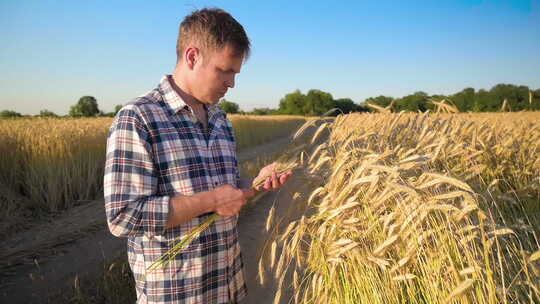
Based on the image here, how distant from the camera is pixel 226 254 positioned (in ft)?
4.58

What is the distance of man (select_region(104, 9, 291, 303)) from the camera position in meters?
1.12

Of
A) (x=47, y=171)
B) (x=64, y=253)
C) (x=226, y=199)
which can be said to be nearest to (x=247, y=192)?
(x=226, y=199)

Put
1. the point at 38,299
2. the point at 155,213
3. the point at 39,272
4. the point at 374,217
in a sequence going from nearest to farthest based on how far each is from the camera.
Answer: the point at 155,213, the point at 374,217, the point at 38,299, the point at 39,272

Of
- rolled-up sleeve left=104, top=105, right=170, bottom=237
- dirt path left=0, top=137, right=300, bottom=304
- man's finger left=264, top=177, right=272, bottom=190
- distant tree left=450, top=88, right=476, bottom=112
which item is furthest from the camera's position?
distant tree left=450, top=88, right=476, bottom=112

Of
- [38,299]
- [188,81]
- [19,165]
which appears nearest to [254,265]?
[38,299]

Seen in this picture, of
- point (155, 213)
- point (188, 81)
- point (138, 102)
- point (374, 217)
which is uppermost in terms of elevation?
point (188, 81)

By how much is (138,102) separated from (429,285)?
1.44 m

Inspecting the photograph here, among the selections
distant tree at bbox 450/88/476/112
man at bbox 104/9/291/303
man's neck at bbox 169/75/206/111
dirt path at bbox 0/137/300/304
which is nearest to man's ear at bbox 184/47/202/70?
man at bbox 104/9/291/303

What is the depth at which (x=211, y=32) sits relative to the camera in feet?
4.17

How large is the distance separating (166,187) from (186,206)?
0.18 metres

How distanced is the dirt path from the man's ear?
2165 mm

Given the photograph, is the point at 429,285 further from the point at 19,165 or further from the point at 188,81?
the point at 19,165

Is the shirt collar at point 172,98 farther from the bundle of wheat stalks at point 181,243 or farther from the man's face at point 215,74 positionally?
the bundle of wheat stalks at point 181,243

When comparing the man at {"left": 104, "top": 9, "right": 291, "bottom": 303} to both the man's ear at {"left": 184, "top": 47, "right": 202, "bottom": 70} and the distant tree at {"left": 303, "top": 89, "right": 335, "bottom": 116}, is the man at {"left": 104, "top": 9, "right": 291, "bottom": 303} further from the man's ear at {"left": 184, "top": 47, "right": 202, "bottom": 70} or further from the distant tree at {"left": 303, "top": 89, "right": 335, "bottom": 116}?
the distant tree at {"left": 303, "top": 89, "right": 335, "bottom": 116}
